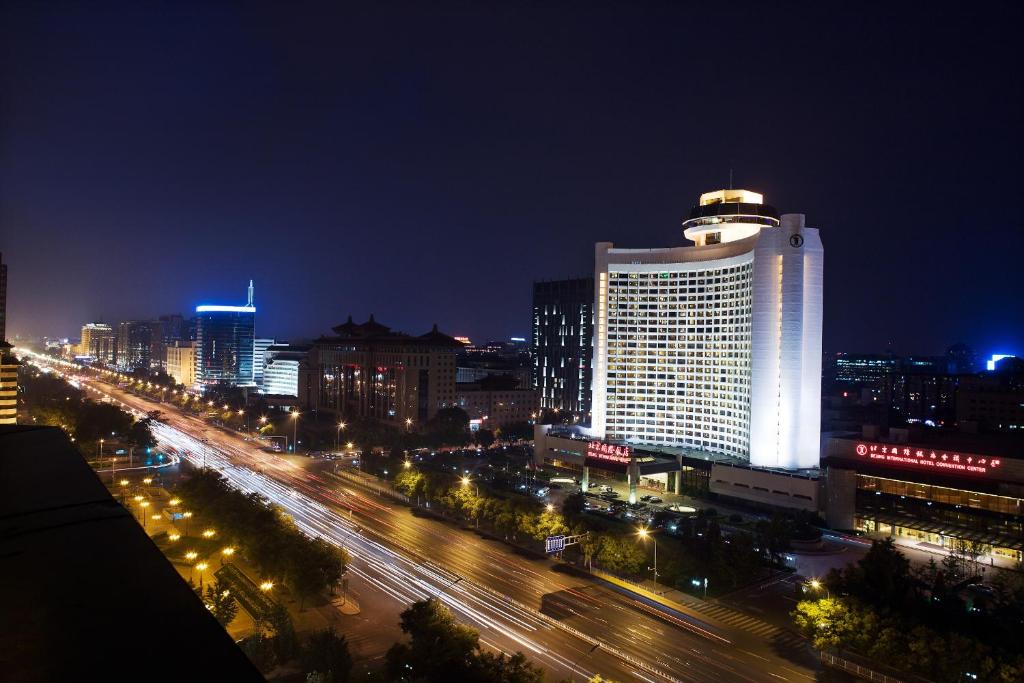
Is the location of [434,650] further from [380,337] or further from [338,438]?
[380,337]

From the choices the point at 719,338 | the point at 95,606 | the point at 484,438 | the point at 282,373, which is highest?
the point at 719,338

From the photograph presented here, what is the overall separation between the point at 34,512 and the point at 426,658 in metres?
16.4

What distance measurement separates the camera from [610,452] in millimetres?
51188

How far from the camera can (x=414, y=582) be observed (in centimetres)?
2936

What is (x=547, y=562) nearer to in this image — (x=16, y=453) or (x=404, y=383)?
(x=16, y=453)

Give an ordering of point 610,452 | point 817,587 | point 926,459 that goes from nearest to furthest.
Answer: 1. point 817,587
2. point 926,459
3. point 610,452

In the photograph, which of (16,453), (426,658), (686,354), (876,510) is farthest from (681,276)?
(16,453)

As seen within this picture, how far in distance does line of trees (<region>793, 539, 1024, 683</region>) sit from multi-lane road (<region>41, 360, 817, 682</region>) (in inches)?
72.9

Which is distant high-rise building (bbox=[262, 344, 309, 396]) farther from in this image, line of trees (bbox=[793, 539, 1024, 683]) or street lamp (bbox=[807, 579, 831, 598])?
line of trees (bbox=[793, 539, 1024, 683])

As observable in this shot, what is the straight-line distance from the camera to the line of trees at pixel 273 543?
2677 cm

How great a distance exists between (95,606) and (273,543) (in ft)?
91.2

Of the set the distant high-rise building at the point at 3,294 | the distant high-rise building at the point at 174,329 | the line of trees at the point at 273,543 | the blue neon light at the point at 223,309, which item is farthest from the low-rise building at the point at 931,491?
the distant high-rise building at the point at 174,329

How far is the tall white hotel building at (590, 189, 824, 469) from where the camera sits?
49.5 meters

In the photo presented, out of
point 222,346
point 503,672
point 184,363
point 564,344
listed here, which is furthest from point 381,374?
point 184,363
